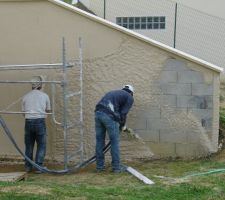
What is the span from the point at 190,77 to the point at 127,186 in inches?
111

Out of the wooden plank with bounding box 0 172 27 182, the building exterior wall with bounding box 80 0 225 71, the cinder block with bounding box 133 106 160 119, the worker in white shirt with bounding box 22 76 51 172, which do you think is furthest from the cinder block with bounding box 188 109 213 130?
the building exterior wall with bounding box 80 0 225 71

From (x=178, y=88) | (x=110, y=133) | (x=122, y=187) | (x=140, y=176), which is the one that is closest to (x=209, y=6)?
(x=178, y=88)

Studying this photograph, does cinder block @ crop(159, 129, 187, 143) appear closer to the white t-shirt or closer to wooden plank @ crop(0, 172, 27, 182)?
the white t-shirt

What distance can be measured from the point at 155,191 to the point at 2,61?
439 centimetres

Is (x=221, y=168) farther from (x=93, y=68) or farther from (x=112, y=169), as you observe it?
(x=93, y=68)

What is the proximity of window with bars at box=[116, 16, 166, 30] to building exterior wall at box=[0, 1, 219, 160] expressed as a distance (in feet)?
25.2

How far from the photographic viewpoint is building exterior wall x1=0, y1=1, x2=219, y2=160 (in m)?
9.06

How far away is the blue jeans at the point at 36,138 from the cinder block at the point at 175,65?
252 centimetres

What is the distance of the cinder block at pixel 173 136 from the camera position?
30.1 feet

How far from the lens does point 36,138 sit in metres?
8.94

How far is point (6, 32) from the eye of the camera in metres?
9.46

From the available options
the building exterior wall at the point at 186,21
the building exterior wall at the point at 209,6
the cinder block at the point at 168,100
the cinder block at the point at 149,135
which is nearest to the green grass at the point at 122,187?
the cinder block at the point at 149,135

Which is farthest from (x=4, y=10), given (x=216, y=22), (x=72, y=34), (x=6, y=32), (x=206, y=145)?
(x=216, y=22)

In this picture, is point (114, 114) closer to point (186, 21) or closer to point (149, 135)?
point (149, 135)
